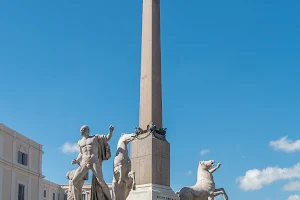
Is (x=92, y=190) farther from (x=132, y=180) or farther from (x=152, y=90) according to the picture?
(x=152, y=90)

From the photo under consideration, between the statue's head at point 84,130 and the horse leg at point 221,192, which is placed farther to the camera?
the horse leg at point 221,192

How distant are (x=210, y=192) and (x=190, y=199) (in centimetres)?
102

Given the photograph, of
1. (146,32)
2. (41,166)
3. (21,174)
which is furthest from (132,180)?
(41,166)

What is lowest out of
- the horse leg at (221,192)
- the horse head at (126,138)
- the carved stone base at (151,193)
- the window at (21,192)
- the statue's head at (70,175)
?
the carved stone base at (151,193)

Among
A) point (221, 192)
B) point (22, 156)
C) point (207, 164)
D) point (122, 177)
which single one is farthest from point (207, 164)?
point (22, 156)

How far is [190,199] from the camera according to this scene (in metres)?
17.0

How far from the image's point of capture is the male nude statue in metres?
14.4

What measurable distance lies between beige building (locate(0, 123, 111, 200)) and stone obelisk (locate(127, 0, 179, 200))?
25.8 metres

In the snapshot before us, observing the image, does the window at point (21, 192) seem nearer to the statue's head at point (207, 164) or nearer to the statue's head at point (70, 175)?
the statue's head at point (207, 164)

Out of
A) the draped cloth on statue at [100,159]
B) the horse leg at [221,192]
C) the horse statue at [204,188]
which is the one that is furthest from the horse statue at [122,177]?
the horse leg at [221,192]

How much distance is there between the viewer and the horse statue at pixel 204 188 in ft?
55.8

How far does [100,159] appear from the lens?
1464 cm

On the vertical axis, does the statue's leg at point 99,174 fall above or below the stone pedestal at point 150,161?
below

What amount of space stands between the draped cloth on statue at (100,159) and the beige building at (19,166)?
27.4m
